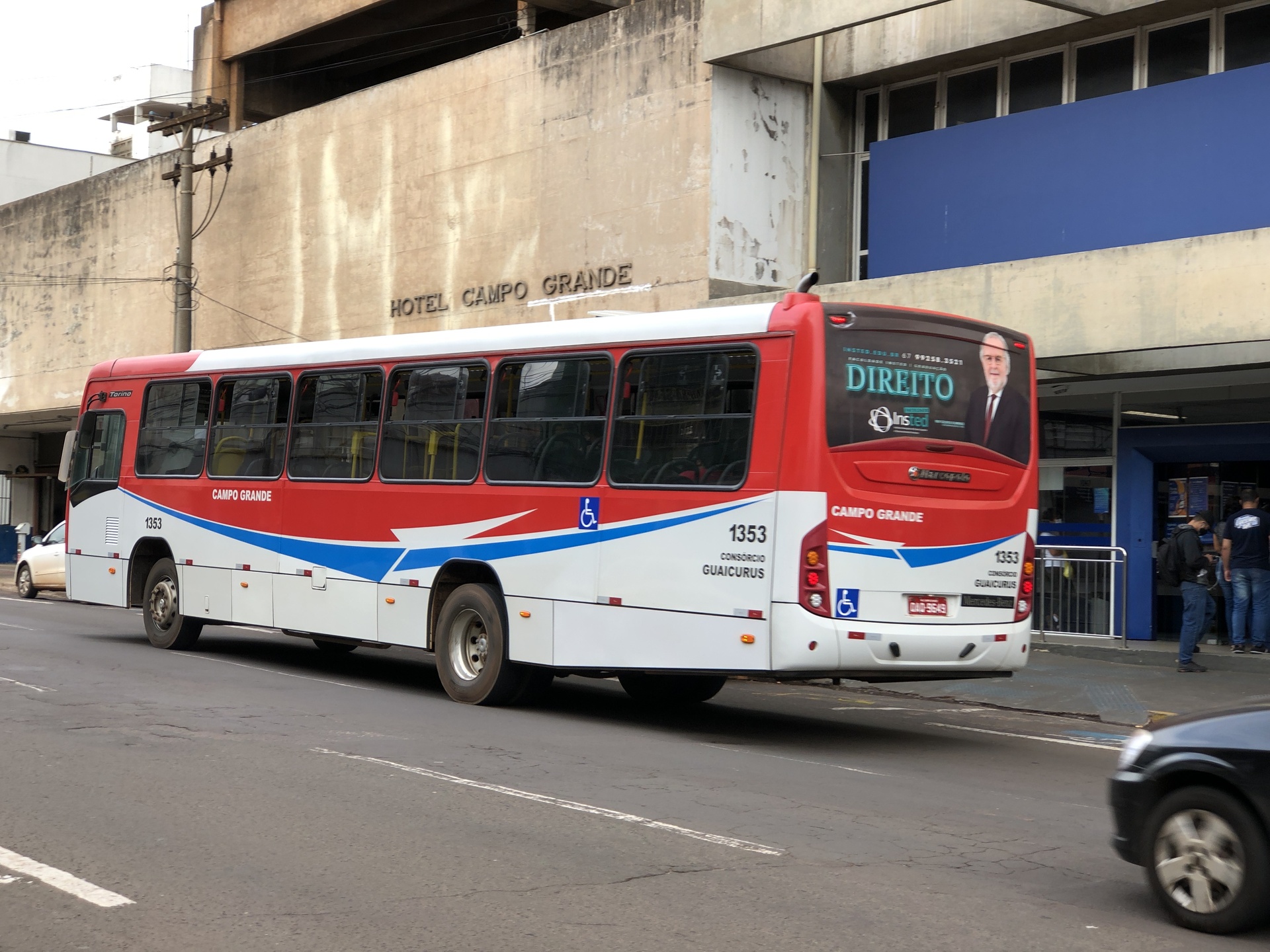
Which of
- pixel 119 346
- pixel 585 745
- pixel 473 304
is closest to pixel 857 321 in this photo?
pixel 585 745

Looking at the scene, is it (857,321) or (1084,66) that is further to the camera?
(1084,66)

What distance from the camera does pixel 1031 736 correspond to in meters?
12.6

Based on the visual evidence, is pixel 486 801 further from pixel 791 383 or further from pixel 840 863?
pixel 791 383

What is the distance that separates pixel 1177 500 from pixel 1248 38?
5.81 meters

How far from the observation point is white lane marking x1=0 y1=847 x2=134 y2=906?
5992mm

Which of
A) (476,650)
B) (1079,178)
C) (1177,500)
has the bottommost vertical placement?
(476,650)

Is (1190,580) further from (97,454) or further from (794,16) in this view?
(97,454)

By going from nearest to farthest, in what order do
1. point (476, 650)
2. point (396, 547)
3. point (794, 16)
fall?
point (476, 650) < point (396, 547) < point (794, 16)

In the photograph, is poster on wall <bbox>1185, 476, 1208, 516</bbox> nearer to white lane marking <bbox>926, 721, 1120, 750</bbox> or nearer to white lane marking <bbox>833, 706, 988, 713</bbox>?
white lane marking <bbox>833, 706, 988, 713</bbox>

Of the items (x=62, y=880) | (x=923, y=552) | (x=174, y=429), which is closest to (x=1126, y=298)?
(x=923, y=552)

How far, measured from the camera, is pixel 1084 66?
62.1ft

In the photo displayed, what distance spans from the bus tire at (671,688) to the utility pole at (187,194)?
17.3 metres

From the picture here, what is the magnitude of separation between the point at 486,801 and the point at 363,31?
26.6m

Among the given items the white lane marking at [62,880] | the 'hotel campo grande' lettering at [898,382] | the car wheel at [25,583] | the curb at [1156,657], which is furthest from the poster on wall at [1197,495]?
the car wheel at [25,583]
